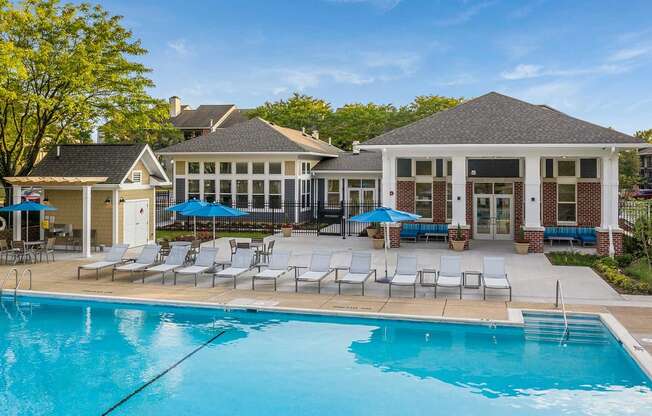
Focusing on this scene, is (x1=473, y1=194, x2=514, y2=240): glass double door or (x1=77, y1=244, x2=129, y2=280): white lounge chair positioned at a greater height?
(x1=473, y1=194, x2=514, y2=240): glass double door

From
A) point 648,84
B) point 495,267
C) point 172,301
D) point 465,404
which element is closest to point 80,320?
point 172,301

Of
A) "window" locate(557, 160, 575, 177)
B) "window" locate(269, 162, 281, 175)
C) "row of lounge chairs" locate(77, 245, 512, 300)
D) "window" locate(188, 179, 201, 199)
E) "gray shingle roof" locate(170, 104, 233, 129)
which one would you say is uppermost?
"gray shingle roof" locate(170, 104, 233, 129)

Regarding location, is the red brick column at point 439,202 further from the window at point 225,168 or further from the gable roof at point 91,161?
Answer: the window at point 225,168

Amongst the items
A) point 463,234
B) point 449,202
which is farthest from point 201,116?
point 463,234

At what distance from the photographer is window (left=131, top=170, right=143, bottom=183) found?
25.5 metres

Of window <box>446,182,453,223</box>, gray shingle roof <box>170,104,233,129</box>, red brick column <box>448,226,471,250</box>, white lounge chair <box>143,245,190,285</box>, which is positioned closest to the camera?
white lounge chair <box>143,245,190,285</box>

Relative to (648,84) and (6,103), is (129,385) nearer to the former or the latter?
(6,103)

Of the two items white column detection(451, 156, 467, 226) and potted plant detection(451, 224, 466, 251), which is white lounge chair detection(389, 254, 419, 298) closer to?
potted plant detection(451, 224, 466, 251)

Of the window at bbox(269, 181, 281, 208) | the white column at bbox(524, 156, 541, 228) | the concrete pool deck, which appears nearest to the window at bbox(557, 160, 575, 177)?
the white column at bbox(524, 156, 541, 228)

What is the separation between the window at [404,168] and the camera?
28.9 metres

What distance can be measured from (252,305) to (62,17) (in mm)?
20003

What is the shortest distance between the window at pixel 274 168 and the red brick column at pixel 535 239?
55.6 feet

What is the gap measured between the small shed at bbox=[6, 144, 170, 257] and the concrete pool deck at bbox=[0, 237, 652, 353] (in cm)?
373

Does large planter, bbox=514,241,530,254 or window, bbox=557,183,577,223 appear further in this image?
window, bbox=557,183,577,223
